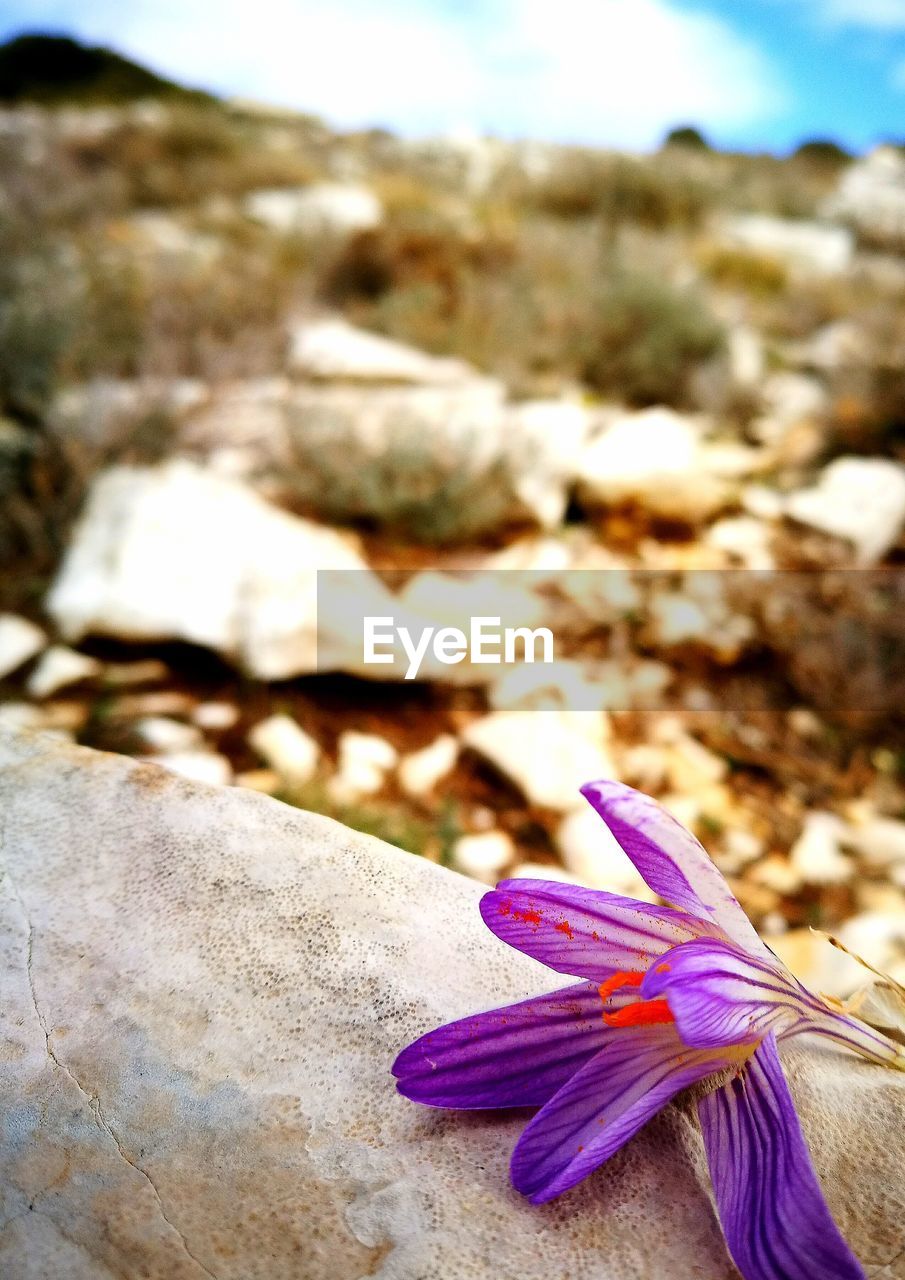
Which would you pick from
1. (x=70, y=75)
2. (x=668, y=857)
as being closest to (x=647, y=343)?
(x=668, y=857)

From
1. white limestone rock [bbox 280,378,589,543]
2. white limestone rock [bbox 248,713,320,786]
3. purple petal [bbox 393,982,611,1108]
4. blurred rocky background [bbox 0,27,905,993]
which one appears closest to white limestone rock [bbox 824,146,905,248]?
blurred rocky background [bbox 0,27,905,993]

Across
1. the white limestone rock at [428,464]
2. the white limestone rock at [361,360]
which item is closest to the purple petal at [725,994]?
the white limestone rock at [428,464]

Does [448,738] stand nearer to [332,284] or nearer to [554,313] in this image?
[554,313]

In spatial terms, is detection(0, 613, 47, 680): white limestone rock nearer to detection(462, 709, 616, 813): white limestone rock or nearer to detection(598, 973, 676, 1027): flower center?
detection(462, 709, 616, 813): white limestone rock

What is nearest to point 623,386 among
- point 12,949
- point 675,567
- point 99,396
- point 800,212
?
point 675,567

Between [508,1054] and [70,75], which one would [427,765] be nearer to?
[508,1054]

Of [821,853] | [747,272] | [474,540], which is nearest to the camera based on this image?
[821,853]
